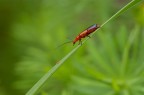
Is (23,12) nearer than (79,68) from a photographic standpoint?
No

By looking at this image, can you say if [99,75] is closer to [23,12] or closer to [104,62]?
[104,62]

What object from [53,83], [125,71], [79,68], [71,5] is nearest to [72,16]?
[71,5]

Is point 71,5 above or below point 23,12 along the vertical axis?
below

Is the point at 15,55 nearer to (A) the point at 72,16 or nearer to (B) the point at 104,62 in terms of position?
(A) the point at 72,16

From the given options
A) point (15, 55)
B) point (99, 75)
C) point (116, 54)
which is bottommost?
point (99, 75)

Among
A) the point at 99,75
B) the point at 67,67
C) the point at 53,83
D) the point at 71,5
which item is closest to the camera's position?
the point at 99,75

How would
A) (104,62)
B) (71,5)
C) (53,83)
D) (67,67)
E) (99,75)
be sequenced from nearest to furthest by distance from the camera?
(99,75) < (104,62) < (67,67) < (53,83) < (71,5)

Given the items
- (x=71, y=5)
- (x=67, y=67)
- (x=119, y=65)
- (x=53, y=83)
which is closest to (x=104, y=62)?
(x=119, y=65)
